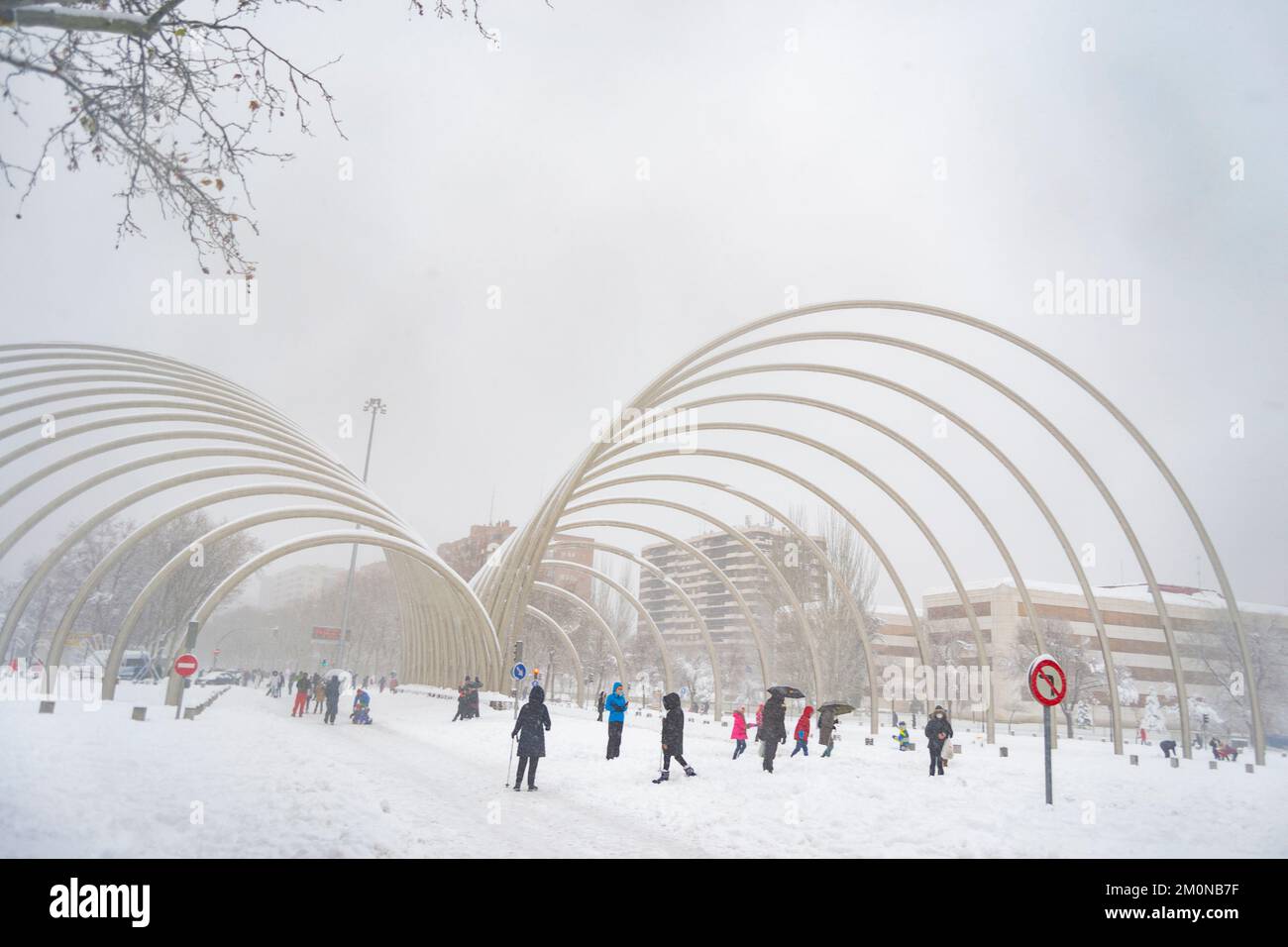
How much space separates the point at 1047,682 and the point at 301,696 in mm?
21529

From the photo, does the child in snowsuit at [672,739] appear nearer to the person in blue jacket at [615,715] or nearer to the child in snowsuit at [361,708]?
the person in blue jacket at [615,715]

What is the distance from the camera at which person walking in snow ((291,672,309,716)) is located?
2195cm

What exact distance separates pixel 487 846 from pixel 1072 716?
50321mm

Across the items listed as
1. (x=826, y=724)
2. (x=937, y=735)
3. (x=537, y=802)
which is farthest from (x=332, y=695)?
(x=937, y=735)

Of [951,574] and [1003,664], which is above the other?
[951,574]

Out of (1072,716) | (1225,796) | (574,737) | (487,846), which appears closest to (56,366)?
(574,737)

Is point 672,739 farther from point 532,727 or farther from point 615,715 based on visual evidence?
point 532,727

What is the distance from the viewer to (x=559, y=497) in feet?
76.4

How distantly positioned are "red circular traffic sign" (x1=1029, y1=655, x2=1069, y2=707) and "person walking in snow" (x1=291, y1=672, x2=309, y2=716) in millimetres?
19774

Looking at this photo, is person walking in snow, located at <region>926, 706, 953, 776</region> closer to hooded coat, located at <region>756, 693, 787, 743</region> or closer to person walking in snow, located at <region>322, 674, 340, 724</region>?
hooded coat, located at <region>756, 693, 787, 743</region>

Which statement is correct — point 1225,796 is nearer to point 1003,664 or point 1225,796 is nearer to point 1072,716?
point 1072,716

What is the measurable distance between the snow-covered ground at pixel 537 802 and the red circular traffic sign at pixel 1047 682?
5.11 feet

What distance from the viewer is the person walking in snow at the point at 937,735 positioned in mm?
13695

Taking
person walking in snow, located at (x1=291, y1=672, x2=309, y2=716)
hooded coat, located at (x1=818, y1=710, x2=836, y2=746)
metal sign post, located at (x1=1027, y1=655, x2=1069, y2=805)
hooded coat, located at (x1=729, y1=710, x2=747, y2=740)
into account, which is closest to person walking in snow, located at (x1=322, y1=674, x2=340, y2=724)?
person walking in snow, located at (x1=291, y1=672, x2=309, y2=716)
